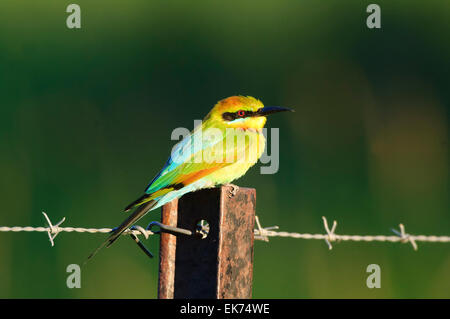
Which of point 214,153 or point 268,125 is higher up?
point 268,125

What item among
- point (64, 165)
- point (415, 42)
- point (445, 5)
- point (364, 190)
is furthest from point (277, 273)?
point (445, 5)

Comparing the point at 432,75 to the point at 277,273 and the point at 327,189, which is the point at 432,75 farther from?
the point at 277,273

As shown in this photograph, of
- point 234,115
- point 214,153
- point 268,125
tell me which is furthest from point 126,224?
point 268,125

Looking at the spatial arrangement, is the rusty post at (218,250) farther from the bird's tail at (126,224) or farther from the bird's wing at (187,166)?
the bird's wing at (187,166)

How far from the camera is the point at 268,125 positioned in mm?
5113

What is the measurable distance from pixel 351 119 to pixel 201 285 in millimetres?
3427

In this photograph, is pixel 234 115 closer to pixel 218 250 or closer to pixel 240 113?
pixel 240 113

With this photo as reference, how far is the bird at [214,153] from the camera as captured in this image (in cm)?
295

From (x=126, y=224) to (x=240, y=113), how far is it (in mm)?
1214

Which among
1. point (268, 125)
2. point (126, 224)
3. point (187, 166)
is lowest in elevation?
point (126, 224)

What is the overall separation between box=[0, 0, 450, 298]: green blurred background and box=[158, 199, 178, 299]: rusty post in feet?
7.02

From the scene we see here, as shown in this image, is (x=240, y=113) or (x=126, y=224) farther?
(x=240, y=113)

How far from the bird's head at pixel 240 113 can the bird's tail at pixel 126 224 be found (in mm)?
830

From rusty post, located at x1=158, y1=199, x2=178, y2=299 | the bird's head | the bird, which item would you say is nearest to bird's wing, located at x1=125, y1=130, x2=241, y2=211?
the bird
